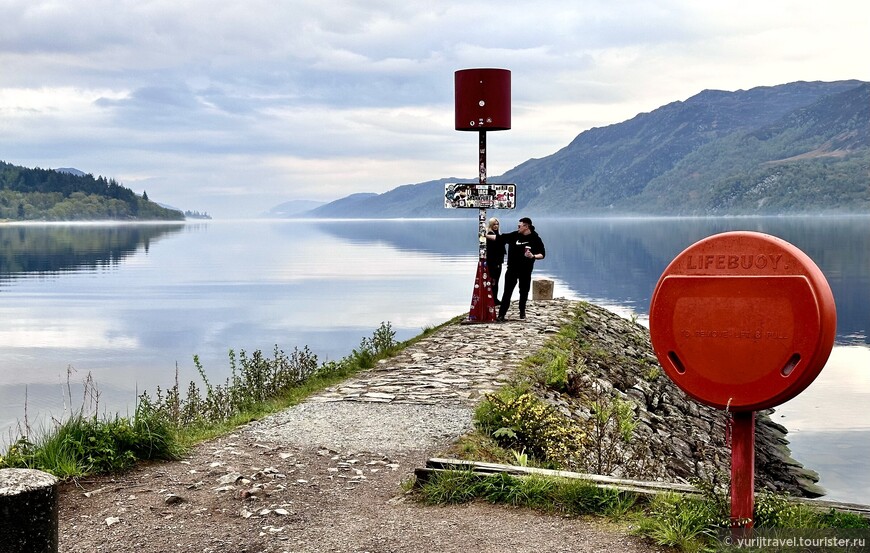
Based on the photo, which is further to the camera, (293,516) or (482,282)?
(482,282)

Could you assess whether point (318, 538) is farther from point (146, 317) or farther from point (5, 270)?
point (5, 270)

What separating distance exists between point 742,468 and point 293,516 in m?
3.31

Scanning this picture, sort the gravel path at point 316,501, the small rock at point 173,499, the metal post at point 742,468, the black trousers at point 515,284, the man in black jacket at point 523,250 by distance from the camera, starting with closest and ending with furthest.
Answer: the metal post at point 742,468, the gravel path at point 316,501, the small rock at point 173,499, the man in black jacket at point 523,250, the black trousers at point 515,284

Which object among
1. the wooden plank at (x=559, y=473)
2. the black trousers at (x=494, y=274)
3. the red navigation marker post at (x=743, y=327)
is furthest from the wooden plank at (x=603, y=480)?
the black trousers at (x=494, y=274)

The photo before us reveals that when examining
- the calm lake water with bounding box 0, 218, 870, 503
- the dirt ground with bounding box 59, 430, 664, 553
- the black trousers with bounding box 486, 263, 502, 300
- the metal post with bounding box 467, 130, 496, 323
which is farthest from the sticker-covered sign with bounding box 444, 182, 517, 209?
the dirt ground with bounding box 59, 430, 664, 553

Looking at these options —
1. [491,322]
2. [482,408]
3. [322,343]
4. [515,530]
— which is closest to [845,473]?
[491,322]

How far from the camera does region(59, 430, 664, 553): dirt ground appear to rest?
616 cm

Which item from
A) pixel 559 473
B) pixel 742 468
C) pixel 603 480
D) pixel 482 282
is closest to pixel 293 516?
pixel 559 473

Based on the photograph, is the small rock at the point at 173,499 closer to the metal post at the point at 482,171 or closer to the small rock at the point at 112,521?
the small rock at the point at 112,521

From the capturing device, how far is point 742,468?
5.40 m

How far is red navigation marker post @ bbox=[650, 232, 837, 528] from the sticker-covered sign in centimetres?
1238

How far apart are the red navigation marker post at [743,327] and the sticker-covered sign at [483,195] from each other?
12.4 m

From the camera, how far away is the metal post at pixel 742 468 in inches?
210

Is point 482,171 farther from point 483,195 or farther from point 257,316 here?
point 257,316
